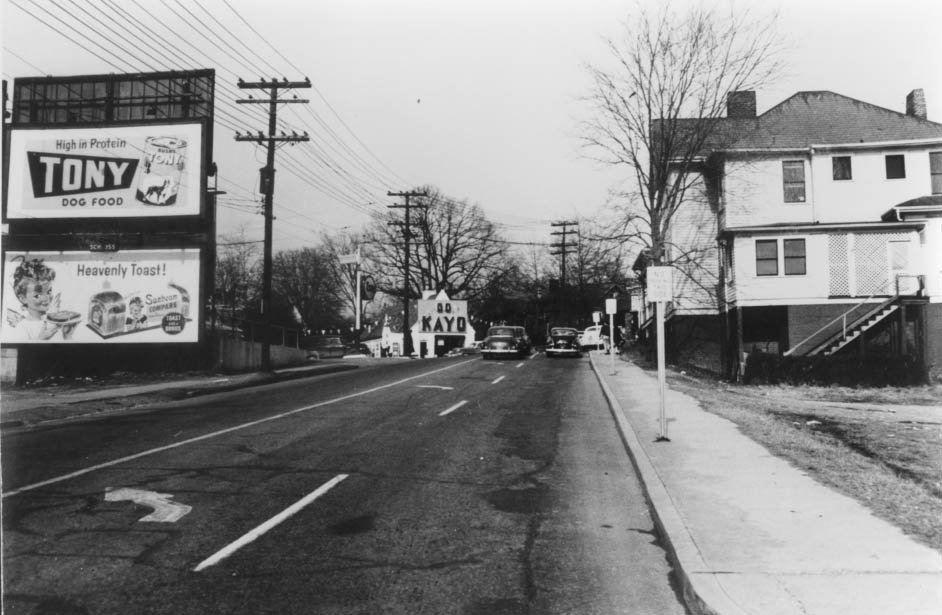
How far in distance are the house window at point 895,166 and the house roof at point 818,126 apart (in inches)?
29.4

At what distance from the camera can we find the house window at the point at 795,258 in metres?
32.5

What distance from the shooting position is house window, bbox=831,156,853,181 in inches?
1320

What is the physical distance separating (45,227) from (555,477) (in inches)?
949

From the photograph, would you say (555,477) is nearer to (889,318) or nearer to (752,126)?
(889,318)

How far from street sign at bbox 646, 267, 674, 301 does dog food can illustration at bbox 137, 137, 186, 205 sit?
19689 mm

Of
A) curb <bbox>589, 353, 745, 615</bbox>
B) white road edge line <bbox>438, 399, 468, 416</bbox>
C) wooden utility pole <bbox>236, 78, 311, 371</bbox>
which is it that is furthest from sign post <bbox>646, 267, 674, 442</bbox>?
wooden utility pole <bbox>236, 78, 311, 371</bbox>

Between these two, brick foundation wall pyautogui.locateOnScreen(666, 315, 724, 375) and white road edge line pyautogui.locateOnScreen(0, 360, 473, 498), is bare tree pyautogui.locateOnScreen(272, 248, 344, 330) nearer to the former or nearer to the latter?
brick foundation wall pyautogui.locateOnScreen(666, 315, 724, 375)

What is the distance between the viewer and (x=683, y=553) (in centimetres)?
580

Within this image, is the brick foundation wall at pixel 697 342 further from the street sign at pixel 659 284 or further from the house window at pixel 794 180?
the street sign at pixel 659 284

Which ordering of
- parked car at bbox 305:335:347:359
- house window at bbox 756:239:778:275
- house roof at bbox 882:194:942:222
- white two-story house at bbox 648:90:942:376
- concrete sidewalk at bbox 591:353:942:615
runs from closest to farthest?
1. concrete sidewalk at bbox 591:353:942:615
2. white two-story house at bbox 648:90:942:376
3. house roof at bbox 882:194:942:222
4. house window at bbox 756:239:778:275
5. parked car at bbox 305:335:347:359

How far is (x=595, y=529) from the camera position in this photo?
277 inches

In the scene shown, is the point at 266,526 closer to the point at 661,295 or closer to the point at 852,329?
the point at 661,295

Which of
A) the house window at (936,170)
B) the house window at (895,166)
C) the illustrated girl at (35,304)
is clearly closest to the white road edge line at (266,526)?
the illustrated girl at (35,304)

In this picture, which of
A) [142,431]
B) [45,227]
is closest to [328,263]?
[45,227]
